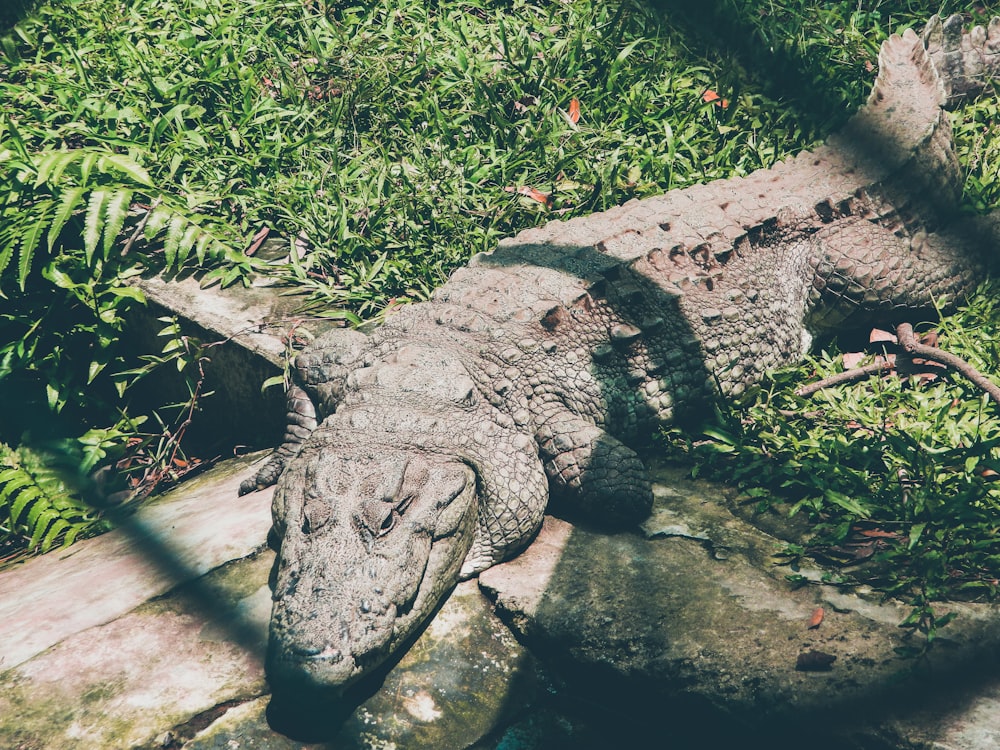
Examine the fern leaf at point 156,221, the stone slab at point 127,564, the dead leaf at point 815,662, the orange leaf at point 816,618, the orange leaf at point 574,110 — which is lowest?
the stone slab at point 127,564

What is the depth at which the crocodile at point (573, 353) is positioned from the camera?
2779 millimetres

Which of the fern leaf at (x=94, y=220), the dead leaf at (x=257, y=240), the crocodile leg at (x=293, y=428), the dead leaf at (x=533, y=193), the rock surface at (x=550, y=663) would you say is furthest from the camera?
the dead leaf at (x=533, y=193)

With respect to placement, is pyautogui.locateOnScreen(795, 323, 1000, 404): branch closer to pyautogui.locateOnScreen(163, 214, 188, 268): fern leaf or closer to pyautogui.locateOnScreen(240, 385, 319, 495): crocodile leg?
pyautogui.locateOnScreen(240, 385, 319, 495): crocodile leg

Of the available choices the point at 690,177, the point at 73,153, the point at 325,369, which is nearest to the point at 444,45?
the point at 690,177

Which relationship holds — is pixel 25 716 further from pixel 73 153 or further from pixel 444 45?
pixel 444 45

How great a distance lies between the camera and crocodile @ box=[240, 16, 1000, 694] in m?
2.78

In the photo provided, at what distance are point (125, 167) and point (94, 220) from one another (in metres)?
0.36

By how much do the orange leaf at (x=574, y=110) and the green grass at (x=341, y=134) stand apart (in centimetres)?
3

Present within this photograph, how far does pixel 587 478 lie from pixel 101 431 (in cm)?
258

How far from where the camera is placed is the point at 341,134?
5.32 m

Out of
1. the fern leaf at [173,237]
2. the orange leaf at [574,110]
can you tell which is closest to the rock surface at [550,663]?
the fern leaf at [173,237]

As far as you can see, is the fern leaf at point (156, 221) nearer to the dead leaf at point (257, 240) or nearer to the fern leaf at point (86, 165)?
the fern leaf at point (86, 165)

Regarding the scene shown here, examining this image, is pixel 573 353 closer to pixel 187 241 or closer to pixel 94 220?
pixel 187 241

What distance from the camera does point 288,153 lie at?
5.16m
